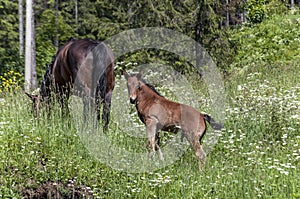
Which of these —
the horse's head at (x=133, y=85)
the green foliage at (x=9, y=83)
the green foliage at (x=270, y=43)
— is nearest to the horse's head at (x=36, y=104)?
the green foliage at (x=9, y=83)

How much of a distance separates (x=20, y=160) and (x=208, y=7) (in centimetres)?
823

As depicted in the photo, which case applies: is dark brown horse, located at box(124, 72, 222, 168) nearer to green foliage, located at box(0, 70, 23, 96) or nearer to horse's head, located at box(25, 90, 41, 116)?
horse's head, located at box(25, 90, 41, 116)

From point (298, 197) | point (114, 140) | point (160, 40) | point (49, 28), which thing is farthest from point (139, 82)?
point (49, 28)

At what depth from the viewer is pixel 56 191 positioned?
5.70 meters

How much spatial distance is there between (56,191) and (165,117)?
1.88 metres

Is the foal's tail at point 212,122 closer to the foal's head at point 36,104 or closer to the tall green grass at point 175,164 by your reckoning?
the tall green grass at point 175,164

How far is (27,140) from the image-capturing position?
21.6 ft

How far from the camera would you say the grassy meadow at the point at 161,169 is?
5.36 metres

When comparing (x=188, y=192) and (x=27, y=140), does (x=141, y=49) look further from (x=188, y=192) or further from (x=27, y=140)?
(x=188, y=192)

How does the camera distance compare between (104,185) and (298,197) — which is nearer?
(298,197)

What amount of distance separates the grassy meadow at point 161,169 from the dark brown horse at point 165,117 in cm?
27

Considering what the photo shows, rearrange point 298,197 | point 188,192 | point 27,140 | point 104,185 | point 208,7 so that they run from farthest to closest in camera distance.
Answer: point 208,7 → point 27,140 → point 104,185 → point 188,192 → point 298,197

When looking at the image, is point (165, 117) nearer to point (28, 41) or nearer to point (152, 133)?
point (152, 133)

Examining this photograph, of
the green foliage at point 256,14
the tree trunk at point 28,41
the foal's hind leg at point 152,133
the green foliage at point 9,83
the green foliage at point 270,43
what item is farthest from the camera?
the green foliage at point 256,14
